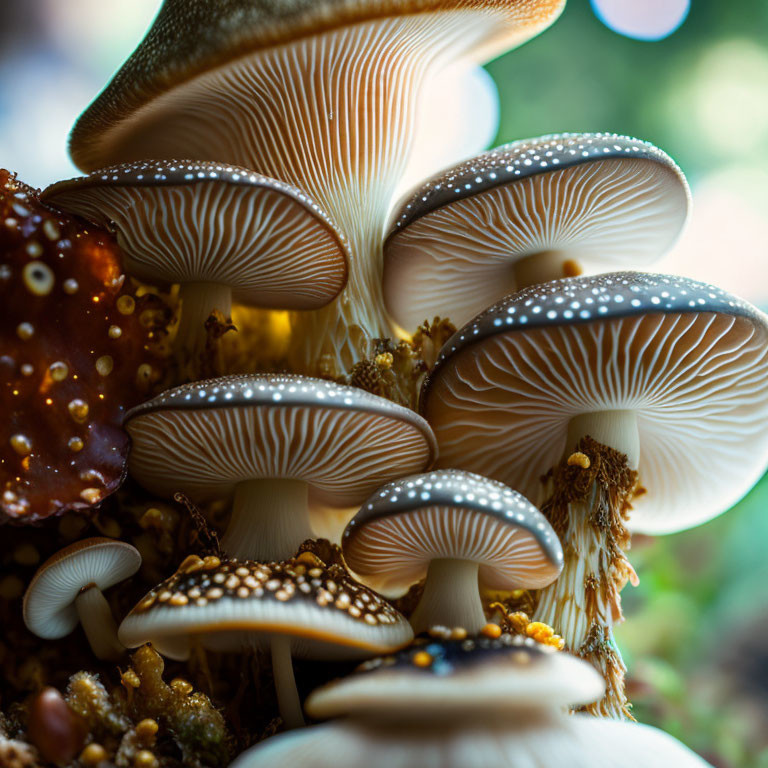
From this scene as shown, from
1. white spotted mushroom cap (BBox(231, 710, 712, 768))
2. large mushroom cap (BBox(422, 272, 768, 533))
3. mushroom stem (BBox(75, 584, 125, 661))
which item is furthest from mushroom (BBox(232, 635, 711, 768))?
large mushroom cap (BBox(422, 272, 768, 533))

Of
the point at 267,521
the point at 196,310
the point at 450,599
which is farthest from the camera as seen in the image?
the point at 196,310

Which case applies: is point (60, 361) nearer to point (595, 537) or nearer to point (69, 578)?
point (69, 578)

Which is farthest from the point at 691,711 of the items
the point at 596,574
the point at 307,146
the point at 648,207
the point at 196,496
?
the point at 307,146

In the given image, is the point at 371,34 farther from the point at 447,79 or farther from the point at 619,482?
the point at 619,482

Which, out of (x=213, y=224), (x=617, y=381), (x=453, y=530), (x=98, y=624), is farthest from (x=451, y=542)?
(x=213, y=224)

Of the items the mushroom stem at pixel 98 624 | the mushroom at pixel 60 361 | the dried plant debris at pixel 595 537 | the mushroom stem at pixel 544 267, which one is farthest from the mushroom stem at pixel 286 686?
the mushroom stem at pixel 544 267

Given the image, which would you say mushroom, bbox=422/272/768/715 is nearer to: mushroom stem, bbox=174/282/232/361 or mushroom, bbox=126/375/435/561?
mushroom, bbox=126/375/435/561
